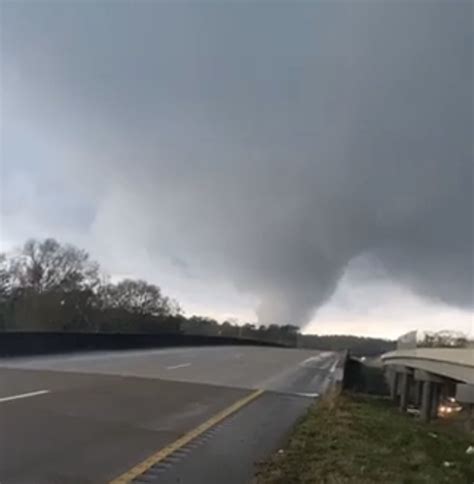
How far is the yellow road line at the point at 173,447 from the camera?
743cm

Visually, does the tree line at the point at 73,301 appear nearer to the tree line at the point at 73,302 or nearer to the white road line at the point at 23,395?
the tree line at the point at 73,302

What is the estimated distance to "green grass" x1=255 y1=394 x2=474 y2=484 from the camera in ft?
26.6

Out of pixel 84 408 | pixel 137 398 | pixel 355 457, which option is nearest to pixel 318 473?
pixel 355 457

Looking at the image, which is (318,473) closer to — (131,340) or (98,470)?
(98,470)

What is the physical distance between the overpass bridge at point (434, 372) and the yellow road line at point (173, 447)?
1050cm

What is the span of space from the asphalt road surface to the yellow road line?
2 cm

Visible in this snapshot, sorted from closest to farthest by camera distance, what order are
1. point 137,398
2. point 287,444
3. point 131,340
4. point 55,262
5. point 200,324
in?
point 287,444 → point 137,398 → point 131,340 → point 55,262 → point 200,324

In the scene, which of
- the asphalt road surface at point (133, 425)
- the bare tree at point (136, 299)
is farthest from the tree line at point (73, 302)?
the asphalt road surface at point (133, 425)

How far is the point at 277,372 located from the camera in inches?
1128

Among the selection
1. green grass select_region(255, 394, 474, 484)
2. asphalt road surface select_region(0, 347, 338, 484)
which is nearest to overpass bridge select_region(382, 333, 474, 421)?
asphalt road surface select_region(0, 347, 338, 484)

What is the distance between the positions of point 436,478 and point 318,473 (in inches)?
59.4

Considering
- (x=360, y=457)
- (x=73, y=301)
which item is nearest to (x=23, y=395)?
(x=360, y=457)

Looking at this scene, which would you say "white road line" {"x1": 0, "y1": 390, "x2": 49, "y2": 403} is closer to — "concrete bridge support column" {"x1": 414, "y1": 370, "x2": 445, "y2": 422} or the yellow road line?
the yellow road line

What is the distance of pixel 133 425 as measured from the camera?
1093 cm
